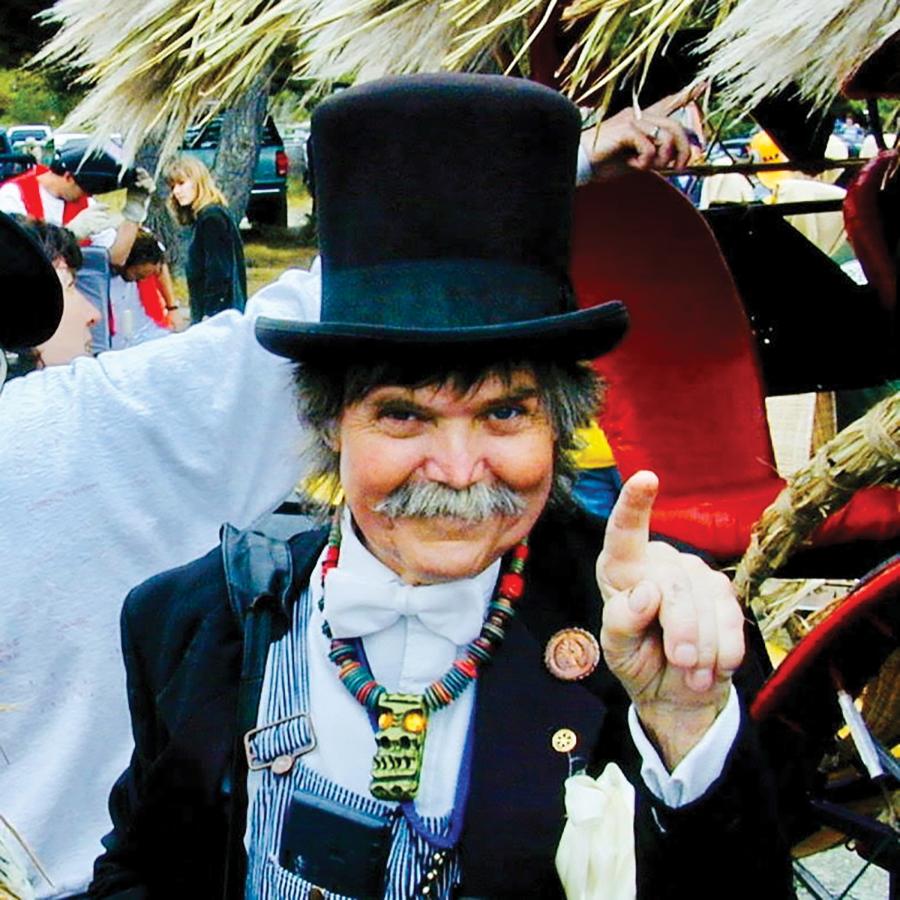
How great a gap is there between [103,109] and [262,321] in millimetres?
999

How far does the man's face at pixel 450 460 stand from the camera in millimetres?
1355

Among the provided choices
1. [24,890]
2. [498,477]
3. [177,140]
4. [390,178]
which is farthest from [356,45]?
[24,890]

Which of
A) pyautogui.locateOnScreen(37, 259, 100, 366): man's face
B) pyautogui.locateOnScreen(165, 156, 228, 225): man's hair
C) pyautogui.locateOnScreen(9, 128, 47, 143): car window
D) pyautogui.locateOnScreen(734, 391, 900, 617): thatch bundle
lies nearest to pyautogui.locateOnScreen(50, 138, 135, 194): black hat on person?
pyautogui.locateOnScreen(165, 156, 228, 225): man's hair

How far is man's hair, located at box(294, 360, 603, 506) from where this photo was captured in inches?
53.4

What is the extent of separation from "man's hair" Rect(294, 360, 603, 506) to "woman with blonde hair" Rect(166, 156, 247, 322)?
4.37 meters

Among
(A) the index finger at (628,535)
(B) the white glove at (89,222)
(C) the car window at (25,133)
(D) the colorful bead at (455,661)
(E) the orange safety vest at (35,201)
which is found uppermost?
(A) the index finger at (628,535)

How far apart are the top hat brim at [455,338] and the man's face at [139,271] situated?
199 inches

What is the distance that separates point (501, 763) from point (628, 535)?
385 millimetres

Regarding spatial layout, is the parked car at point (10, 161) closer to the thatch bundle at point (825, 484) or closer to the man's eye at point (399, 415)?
the thatch bundle at point (825, 484)

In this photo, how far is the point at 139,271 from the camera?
20.5 feet

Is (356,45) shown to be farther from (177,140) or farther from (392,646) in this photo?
(392,646)

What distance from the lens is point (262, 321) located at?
141cm

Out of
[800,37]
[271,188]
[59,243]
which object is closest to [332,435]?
[800,37]

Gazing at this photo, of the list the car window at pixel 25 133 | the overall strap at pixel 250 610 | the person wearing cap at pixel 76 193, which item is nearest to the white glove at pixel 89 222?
the person wearing cap at pixel 76 193
